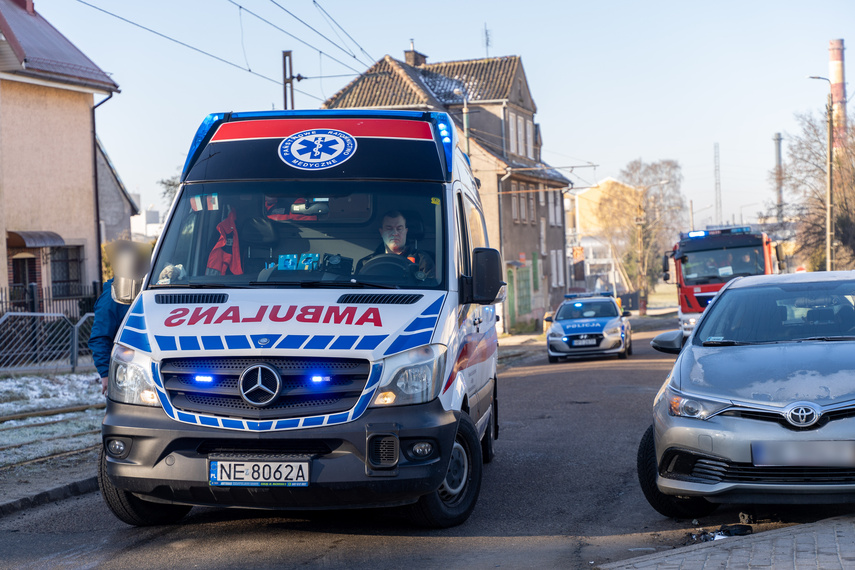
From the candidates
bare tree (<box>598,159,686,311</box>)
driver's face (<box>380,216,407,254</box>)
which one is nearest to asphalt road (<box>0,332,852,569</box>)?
driver's face (<box>380,216,407,254</box>)

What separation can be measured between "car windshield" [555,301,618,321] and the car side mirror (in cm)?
1887

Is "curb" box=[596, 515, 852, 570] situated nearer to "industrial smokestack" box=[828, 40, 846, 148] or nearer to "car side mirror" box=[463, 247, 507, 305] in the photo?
"car side mirror" box=[463, 247, 507, 305]

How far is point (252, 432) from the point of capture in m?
5.66

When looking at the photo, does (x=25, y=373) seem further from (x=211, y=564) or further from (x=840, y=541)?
(x=840, y=541)

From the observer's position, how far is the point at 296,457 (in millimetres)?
5664

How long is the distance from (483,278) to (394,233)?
0.66 m

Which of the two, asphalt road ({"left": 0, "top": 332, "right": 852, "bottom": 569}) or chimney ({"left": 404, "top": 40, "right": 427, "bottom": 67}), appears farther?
chimney ({"left": 404, "top": 40, "right": 427, "bottom": 67})

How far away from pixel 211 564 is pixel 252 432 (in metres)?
0.77

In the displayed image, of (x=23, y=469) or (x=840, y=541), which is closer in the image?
(x=840, y=541)

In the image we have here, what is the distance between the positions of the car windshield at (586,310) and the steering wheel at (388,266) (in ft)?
62.8

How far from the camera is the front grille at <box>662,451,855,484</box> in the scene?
5648 mm

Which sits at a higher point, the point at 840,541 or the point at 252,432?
the point at 252,432

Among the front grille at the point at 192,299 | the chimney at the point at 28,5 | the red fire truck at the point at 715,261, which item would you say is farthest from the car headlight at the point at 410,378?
the chimney at the point at 28,5

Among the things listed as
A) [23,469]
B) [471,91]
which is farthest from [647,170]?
[23,469]
